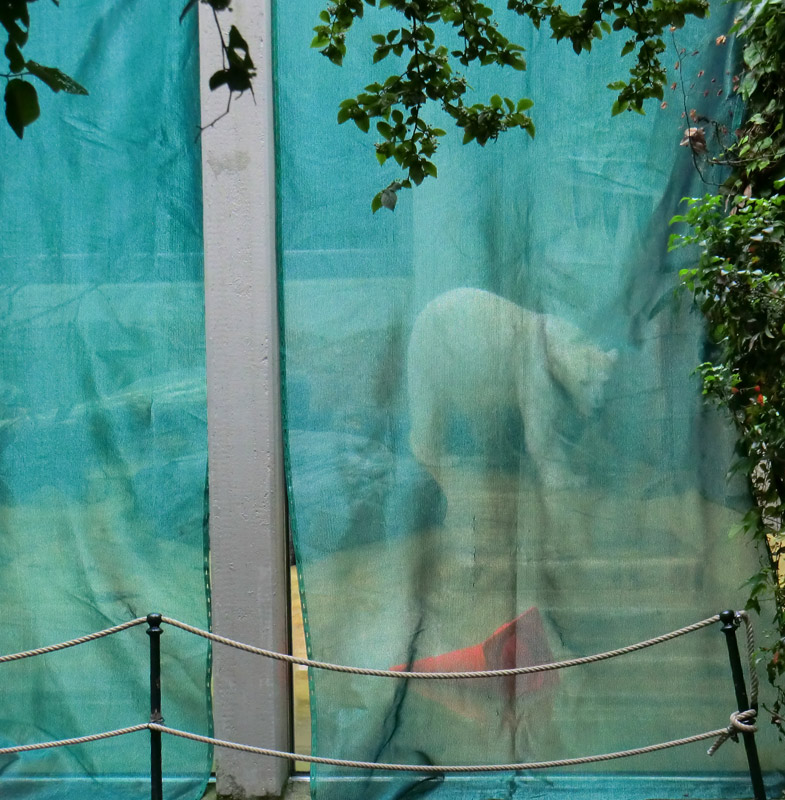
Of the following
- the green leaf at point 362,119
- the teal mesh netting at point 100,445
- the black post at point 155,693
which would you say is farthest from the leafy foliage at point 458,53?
the black post at point 155,693

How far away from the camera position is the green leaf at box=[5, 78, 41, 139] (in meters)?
1.64

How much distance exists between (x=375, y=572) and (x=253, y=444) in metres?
0.73

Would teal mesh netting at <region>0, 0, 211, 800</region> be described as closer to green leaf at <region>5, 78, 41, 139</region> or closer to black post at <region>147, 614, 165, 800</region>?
black post at <region>147, 614, 165, 800</region>

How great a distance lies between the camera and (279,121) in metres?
3.90

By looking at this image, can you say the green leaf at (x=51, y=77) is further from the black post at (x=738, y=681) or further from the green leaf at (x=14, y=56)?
the black post at (x=738, y=681)

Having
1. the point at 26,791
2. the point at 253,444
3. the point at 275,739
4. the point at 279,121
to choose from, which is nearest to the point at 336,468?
the point at 253,444

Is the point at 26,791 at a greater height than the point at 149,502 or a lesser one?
lesser

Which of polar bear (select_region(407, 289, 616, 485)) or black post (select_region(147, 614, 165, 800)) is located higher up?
polar bear (select_region(407, 289, 616, 485))

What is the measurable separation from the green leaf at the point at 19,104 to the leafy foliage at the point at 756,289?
103 inches

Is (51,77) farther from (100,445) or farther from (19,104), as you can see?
(100,445)

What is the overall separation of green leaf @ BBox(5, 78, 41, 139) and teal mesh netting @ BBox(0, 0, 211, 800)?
2.28 m

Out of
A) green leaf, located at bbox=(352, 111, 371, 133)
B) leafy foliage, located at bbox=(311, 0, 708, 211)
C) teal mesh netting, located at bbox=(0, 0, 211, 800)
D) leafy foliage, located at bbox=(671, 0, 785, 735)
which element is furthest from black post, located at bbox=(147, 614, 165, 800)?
leafy foliage, located at bbox=(671, 0, 785, 735)

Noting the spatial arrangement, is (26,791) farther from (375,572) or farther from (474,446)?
(474,446)

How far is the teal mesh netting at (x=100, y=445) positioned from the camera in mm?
3908
